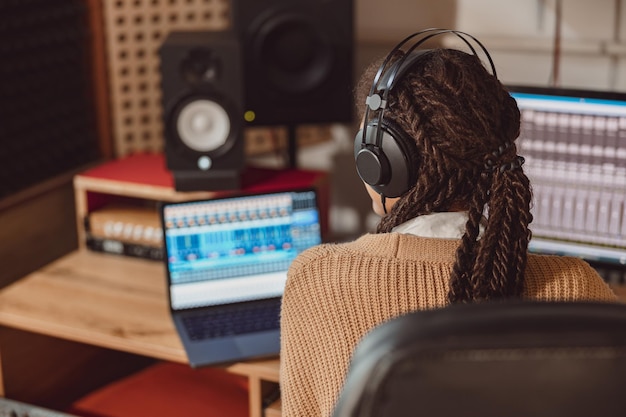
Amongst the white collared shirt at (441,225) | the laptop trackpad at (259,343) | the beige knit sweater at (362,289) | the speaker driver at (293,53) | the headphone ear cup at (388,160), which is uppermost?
the speaker driver at (293,53)

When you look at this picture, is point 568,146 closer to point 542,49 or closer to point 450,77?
point 542,49

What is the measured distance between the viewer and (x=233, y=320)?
174 cm

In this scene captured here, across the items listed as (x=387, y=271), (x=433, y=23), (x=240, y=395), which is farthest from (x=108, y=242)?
(x=387, y=271)

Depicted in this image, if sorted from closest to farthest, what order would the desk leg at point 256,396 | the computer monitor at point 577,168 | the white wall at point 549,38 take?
the desk leg at point 256,396 < the computer monitor at point 577,168 < the white wall at point 549,38

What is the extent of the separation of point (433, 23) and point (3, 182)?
3.80ft

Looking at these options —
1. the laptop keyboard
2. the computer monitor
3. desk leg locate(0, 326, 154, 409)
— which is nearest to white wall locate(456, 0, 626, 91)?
the computer monitor

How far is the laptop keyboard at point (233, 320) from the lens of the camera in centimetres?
169

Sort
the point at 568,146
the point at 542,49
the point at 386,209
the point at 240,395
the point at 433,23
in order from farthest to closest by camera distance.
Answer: the point at 433,23 → the point at 542,49 → the point at 240,395 → the point at 568,146 → the point at 386,209

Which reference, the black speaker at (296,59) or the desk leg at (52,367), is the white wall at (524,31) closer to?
the black speaker at (296,59)

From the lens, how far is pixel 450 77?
1.14m

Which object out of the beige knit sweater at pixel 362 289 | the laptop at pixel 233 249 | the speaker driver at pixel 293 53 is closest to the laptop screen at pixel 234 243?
the laptop at pixel 233 249

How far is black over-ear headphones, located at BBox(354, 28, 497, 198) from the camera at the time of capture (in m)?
1.16

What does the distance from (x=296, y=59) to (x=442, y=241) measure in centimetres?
101

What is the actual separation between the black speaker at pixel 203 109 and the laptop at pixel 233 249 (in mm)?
168
